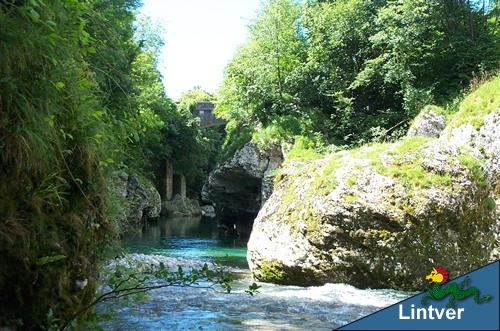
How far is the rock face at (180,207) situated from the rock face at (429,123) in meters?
32.3

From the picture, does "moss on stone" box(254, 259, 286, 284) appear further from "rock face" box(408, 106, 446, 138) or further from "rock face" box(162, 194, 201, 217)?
"rock face" box(162, 194, 201, 217)

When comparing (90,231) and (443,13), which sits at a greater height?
(443,13)

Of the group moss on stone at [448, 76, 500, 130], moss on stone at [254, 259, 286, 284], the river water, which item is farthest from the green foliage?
the river water

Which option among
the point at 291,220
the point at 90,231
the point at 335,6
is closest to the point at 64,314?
the point at 90,231

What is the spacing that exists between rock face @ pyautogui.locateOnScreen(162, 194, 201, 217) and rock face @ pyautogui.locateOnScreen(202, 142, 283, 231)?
16682 millimetres

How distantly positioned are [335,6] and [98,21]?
18517 millimetres

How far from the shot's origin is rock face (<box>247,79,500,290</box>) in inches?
387

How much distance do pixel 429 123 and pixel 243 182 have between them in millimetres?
10869

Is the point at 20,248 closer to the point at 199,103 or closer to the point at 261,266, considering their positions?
the point at 261,266

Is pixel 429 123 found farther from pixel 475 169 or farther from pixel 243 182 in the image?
pixel 243 182

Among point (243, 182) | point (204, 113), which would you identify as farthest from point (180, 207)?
point (243, 182)

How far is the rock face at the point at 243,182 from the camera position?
20891 millimetres

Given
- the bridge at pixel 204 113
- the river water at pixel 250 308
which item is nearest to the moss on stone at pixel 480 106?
the river water at pixel 250 308

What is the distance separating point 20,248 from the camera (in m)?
2.99
